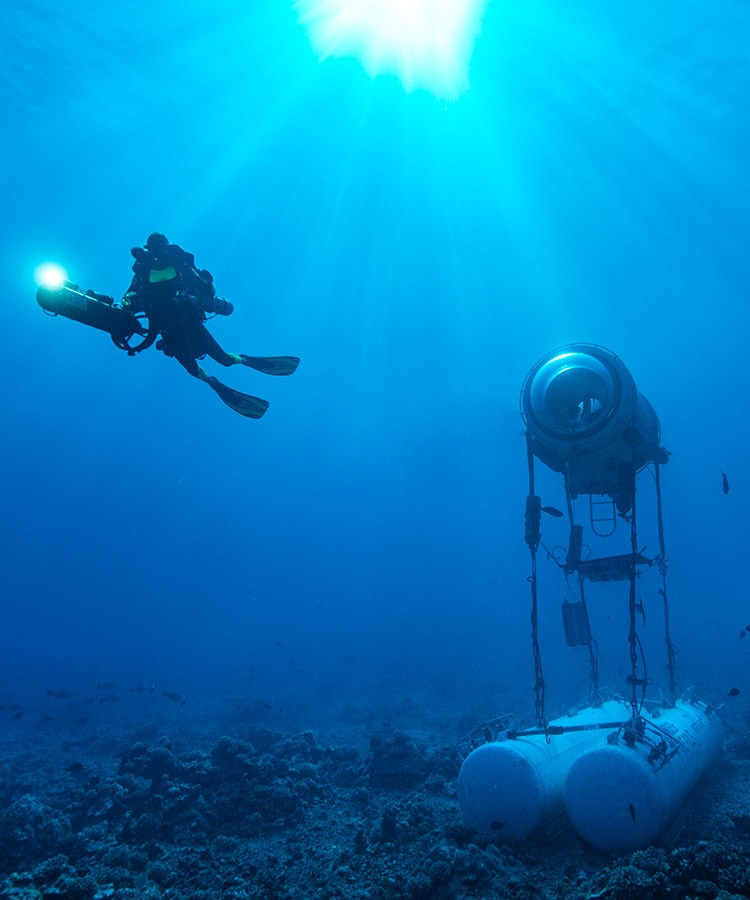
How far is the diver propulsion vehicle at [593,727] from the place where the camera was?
7.43 m

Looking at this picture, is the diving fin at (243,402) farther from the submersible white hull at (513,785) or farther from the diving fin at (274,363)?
the submersible white hull at (513,785)

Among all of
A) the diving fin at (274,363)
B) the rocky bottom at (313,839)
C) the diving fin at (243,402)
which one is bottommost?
the rocky bottom at (313,839)

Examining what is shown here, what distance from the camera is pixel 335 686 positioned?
39.6 metres

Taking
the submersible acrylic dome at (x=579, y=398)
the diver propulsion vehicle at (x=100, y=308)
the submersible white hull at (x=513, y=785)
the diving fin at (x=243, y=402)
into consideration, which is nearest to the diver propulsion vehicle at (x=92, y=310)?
the diver propulsion vehicle at (x=100, y=308)

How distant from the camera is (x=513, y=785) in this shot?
789 cm

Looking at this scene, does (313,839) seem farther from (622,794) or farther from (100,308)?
(100,308)

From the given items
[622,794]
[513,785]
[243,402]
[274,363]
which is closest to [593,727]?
[622,794]

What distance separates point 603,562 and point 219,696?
118 feet

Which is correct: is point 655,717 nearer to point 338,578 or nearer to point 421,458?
point 421,458

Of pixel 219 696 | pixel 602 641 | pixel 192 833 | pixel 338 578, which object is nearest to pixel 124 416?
pixel 338 578

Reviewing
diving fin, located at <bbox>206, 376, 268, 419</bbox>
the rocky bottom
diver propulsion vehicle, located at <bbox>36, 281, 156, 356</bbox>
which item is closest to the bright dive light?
diver propulsion vehicle, located at <bbox>36, 281, 156, 356</bbox>

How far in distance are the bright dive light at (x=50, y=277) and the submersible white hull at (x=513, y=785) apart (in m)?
9.22

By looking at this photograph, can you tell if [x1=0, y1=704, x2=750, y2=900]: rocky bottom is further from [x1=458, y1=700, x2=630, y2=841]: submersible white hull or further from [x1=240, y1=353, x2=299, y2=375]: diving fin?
[x1=240, y1=353, x2=299, y2=375]: diving fin

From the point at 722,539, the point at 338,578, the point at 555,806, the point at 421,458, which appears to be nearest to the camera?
the point at 555,806
